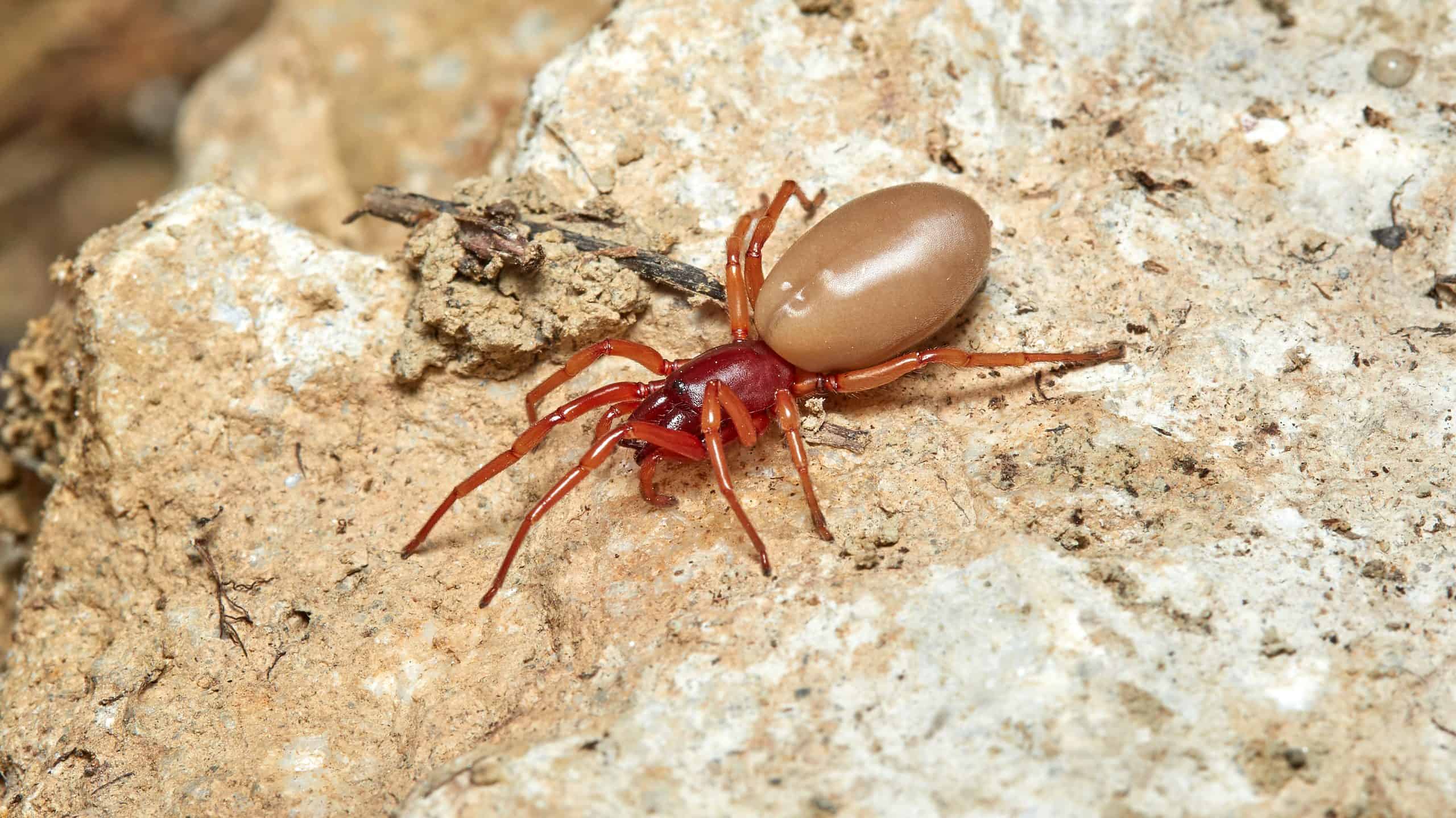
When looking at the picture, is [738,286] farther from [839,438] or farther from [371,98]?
[371,98]

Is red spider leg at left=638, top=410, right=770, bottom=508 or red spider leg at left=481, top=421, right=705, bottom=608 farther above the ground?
red spider leg at left=481, top=421, right=705, bottom=608

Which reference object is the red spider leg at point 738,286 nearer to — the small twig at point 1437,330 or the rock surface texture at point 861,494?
the rock surface texture at point 861,494

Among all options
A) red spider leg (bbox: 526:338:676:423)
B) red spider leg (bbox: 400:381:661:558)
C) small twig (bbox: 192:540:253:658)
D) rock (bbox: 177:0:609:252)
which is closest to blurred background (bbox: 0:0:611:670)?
rock (bbox: 177:0:609:252)

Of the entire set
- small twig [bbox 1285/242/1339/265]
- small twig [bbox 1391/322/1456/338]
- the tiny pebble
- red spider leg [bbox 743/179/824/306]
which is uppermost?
red spider leg [bbox 743/179/824/306]

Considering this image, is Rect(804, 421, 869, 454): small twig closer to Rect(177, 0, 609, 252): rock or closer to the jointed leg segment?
the jointed leg segment

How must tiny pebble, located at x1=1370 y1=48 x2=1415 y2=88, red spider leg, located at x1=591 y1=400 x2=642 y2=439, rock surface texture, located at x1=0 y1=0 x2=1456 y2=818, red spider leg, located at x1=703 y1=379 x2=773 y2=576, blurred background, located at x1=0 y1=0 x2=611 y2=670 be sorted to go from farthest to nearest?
blurred background, located at x1=0 y1=0 x2=611 y2=670 < tiny pebble, located at x1=1370 y1=48 x2=1415 y2=88 < red spider leg, located at x1=591 y1=400 x2=642 y2=439 < red spider leg, located at x1=703 y1=379 x2=773 y2=576 < rock surface texture, located at x1=0 y1=0 x2=1456 y2=818

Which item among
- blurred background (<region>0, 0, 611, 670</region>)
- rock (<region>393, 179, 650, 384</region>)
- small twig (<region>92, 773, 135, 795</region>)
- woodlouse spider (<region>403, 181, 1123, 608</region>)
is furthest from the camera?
blurred background (<region>0, 0, 611, 670</region>)

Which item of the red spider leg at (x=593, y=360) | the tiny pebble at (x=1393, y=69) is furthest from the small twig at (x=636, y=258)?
the tiny pebble at (x=1393, y=69)
